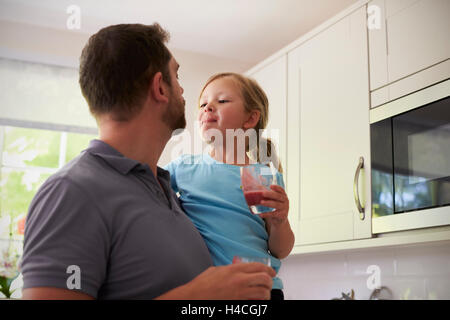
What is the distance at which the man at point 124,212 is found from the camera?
2.74ft

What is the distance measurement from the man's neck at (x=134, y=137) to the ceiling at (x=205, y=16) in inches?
90.6

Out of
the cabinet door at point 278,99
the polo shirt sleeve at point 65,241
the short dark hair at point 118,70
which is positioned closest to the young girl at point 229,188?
the short dark hair at point 118,70

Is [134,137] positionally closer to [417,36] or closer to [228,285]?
[228,285]

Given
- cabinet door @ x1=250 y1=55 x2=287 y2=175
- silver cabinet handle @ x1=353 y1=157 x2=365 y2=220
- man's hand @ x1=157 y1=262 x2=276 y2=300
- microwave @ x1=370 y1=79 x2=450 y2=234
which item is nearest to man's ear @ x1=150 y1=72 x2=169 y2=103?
man's hand @ x1=157 y1=262 x2=276 y2=300

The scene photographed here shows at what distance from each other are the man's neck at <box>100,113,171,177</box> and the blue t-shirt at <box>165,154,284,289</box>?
0.35m

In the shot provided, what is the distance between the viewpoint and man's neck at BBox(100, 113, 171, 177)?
107cm

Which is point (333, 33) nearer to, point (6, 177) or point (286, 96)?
point (286, 96)

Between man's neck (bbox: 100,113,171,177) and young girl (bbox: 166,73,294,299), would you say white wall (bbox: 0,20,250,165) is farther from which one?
man's neck (bbox: 100,113,171,177)

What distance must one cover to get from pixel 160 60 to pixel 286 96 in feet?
6.76

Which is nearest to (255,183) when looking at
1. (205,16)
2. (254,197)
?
(254,197)

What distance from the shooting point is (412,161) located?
217 centimetres

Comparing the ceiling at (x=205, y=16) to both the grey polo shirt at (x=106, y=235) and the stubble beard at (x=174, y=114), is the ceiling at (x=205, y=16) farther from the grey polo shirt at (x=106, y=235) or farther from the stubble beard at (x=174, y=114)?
the grey polo shirt at (x=106, y=235)
